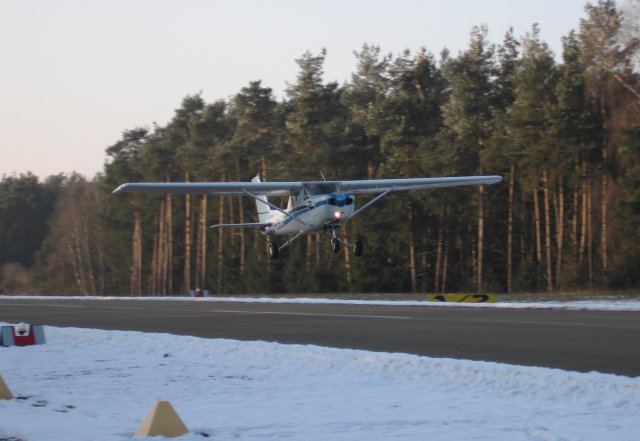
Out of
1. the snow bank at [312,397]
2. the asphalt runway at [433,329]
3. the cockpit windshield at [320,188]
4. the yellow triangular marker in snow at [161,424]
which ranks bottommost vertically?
the asphalt runway at [433,329]

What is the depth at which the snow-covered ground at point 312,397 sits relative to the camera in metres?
9.30

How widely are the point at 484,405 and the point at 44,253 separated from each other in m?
115

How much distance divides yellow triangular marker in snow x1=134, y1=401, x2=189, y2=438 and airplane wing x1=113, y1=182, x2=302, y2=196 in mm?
26344

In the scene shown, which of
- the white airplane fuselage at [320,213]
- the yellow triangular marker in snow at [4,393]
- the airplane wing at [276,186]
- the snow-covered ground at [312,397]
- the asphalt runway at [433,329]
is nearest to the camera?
the snow-covered ground at [312,397]

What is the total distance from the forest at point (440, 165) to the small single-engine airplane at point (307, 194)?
40.1 ft

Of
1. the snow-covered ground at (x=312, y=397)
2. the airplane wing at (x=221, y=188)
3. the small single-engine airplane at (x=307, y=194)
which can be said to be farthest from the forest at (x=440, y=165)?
the snow-covered ground at (x=312, y=397)

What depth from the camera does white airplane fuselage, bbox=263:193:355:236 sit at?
34969 millimetres

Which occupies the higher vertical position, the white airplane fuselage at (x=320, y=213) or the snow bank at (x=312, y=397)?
the white airplane fuselage at (x=320, y=213)

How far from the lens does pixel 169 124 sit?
9912 cm

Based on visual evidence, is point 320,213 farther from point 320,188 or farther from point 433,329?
point 433,329

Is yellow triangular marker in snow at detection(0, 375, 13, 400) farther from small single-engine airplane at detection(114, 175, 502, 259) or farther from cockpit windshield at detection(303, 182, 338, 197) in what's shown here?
cockpit windshield at detection(303, 182, 338, 197)

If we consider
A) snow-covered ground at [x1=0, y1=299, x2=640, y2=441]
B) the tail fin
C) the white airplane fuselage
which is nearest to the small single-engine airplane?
the white airplane fuselage

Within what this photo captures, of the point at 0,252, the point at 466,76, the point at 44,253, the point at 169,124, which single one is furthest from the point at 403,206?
the point at 0,252

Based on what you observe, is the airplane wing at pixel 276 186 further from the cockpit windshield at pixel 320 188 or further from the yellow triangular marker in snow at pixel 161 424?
the yellow triangular marker in snow at pixel 161 424
